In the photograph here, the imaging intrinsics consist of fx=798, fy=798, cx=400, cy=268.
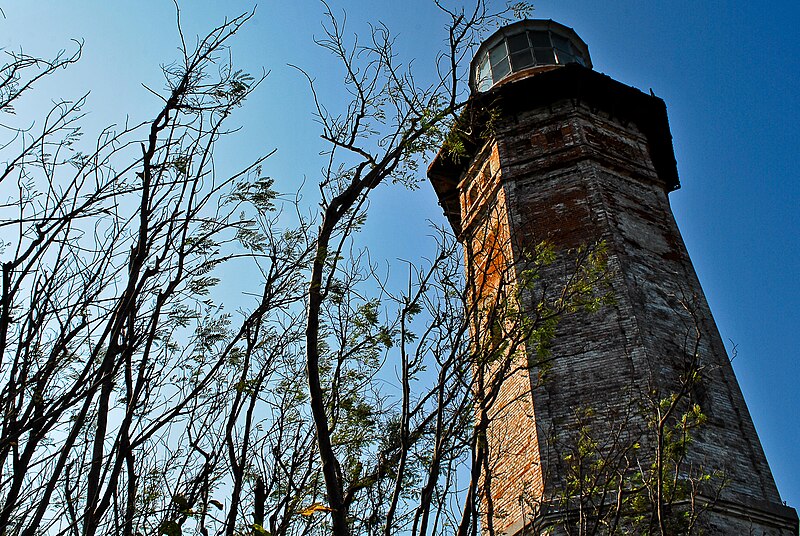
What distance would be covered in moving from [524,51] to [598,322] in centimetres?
809

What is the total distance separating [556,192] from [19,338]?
917 centimetres

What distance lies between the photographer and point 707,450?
8.43 m

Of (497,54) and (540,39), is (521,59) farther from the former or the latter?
(540,39)

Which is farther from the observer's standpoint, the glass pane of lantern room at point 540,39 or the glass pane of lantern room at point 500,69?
the glass pane of lantern room at point 540,39

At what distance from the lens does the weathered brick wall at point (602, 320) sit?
329 inches

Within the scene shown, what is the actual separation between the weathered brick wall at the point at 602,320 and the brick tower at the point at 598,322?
2 centimetres

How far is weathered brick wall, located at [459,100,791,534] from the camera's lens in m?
8.36

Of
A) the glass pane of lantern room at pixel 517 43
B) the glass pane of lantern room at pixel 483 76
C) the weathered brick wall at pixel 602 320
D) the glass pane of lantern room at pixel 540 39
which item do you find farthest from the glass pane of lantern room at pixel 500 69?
the weathered brick wall at pixel 602 320

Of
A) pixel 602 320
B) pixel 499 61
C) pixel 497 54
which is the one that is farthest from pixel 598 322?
pixel 497 54

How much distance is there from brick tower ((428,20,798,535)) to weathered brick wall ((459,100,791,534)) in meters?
0.02

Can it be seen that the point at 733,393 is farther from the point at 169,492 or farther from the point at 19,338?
the point at 19,338

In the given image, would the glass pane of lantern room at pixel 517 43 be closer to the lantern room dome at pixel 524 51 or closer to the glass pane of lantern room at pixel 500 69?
→ the lantern room dome at pixel 524 51

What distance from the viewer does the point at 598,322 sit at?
9.62 metres

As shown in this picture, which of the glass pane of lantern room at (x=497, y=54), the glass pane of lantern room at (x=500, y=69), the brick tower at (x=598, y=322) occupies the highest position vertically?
the glass pane of lantern room at (x=497, y=54)
